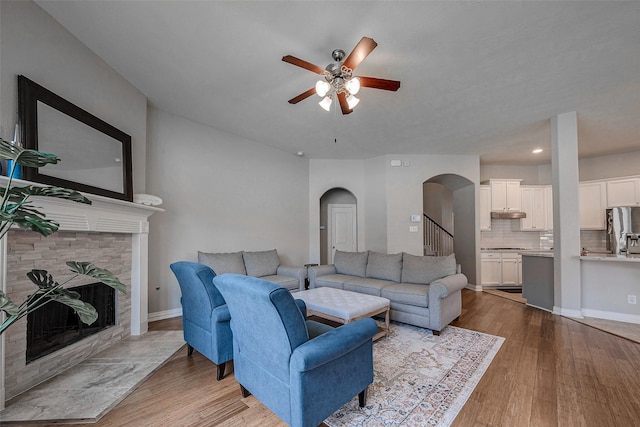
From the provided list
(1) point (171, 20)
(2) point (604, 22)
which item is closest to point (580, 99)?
(2) point (604, 22)

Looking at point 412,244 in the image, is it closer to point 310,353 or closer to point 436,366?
point 436,366

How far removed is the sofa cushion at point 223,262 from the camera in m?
3.94

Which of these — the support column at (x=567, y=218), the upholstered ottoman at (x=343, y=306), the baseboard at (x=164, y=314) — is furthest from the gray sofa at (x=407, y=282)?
the baseboard at (x=164, y=314)

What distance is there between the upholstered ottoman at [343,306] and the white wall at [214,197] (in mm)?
2003

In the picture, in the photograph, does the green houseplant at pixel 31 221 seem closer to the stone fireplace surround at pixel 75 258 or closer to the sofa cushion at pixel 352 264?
the stone fireplace surround at pixel 75 258

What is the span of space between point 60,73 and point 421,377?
4119 millimetres

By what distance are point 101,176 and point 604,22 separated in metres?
4.64

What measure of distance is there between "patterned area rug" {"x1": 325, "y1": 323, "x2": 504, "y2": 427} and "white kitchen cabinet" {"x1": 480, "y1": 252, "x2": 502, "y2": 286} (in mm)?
3117

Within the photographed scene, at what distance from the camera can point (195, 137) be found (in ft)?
13.9

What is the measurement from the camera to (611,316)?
3.74m

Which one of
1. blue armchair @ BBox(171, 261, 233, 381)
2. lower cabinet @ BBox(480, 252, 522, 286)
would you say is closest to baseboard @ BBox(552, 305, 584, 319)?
lower cabinet @ BBox(480, 252, 522, 286)

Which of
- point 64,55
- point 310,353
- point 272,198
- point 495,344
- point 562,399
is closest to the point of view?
point 310,353

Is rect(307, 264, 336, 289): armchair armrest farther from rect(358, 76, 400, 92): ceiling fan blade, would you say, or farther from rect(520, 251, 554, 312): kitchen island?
rect(520, 251, 554, 312): kitchen island

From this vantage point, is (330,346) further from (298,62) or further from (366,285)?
(366,285)
